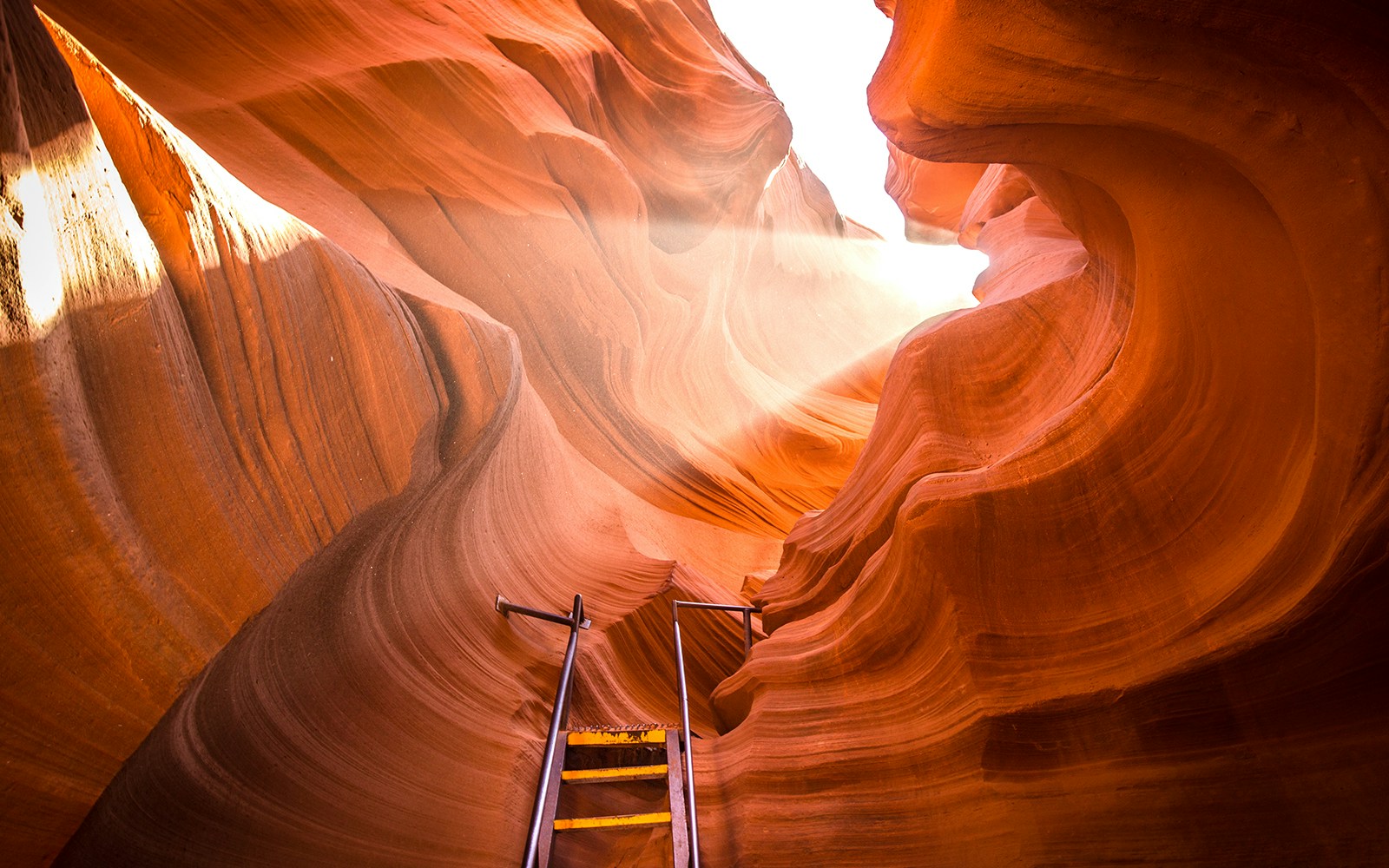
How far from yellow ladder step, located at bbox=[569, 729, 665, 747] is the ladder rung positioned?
1.55 ft

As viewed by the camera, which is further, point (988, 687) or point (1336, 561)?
point (988, 687)

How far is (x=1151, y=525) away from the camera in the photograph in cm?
300

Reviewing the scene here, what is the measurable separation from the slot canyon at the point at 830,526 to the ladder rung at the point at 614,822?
0.80ft

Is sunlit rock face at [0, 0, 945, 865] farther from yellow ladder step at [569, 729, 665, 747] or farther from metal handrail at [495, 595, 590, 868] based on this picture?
yellow ladder step at [569, 729, 665, 747]

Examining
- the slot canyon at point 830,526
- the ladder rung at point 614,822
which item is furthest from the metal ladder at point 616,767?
the slot canyon at point 830,526

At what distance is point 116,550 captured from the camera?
2240mm

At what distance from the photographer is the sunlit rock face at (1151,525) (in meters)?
2.19

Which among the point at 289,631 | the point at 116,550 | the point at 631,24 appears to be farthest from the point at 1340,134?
the point at 631,24

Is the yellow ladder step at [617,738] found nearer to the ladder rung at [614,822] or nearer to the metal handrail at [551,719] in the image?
the metal handrail at [551,719]

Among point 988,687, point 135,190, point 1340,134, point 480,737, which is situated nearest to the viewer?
point 1340,134

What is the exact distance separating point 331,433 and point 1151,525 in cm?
369

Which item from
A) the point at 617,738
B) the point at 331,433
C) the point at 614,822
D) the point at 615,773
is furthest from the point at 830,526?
the point at 331,433

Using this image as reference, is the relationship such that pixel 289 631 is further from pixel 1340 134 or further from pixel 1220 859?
pixel 1340 134

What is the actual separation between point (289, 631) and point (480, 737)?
4.02 feet
